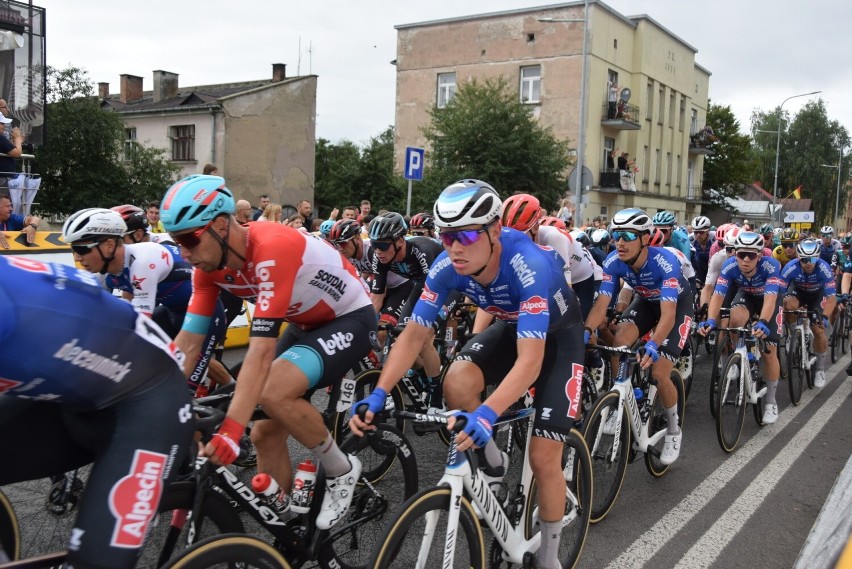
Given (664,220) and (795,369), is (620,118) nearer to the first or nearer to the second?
(664,220)

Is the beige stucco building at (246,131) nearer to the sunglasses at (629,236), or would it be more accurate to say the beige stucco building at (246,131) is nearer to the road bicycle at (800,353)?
the road bicycle at (800,353)

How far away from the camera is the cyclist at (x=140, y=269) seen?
14.1 ft

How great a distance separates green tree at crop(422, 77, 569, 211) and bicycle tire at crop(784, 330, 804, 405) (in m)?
21.3

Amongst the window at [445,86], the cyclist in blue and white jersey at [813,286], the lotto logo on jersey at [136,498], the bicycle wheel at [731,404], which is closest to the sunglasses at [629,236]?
the bicycle wheel at [731,404]

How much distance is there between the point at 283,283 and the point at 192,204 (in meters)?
0.51

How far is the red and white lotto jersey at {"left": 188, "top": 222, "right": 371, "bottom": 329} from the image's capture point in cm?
323

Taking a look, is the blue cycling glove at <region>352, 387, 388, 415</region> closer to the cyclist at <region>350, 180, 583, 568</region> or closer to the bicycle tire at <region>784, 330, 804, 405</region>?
the cyclist at <region>350, 180, 583, 568</region>

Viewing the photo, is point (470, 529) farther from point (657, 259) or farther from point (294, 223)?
point (294, 223)

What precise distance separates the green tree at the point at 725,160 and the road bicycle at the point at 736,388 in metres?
52.4

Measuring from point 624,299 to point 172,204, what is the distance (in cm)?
581

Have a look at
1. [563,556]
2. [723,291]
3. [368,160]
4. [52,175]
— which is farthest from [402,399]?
[368,160]

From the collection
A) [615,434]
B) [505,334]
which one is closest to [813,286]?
[615,434]

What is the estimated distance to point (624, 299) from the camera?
7852 mm

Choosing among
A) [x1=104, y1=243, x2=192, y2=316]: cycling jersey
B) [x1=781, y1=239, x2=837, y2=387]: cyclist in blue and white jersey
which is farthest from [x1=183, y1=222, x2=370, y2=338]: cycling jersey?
[x1=781, y1=239, x2=837, y2=387]: cyclist in blue and white jersey
